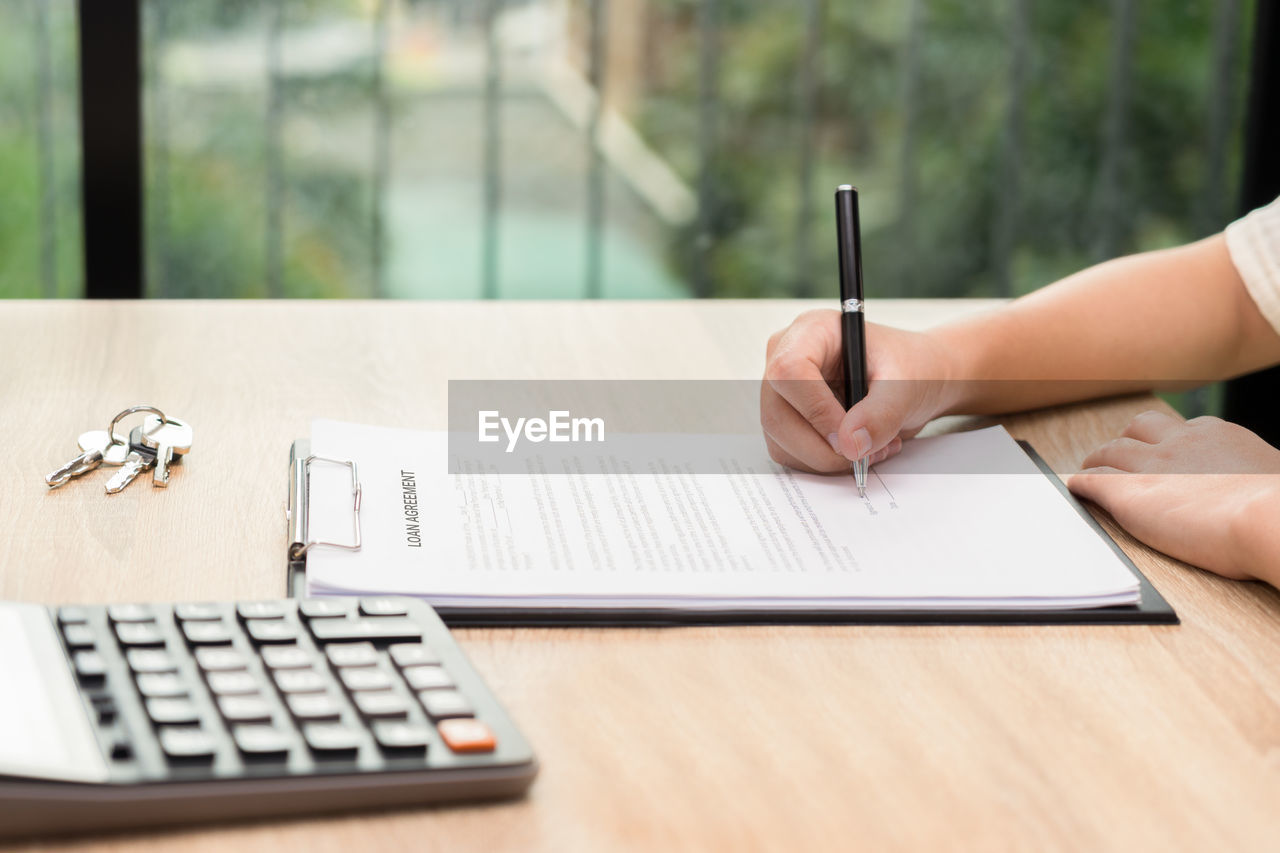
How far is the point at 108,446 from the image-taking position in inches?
28.4

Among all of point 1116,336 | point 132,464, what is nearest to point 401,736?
point 132,464

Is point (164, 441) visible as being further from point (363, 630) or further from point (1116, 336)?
point (1116, 336)

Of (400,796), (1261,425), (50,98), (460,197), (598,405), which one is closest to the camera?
(400,796)

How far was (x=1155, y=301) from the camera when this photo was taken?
3.08 feet

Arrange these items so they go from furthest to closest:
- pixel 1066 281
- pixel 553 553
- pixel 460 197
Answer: pixel 460 197, pixel 1066 281, pixel 553 553

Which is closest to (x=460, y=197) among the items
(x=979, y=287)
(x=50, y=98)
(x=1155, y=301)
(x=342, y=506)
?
(x=50, y=98)

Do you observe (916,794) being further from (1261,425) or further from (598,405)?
(1261,425)

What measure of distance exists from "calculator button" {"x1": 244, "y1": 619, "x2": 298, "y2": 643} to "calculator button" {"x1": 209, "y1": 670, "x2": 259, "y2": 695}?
30 mm

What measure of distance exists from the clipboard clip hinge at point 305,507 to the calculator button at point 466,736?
180 millimetres

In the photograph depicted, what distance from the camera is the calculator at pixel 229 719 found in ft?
1.28

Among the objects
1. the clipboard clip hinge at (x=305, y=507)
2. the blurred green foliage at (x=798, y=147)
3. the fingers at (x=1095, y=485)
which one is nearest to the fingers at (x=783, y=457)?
the fingers at (x=1095, y=485)

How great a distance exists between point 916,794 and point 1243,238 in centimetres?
68

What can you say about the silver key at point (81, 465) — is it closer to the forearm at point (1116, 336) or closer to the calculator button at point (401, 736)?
the calculator button at point (401, 736)

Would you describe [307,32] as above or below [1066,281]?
above
